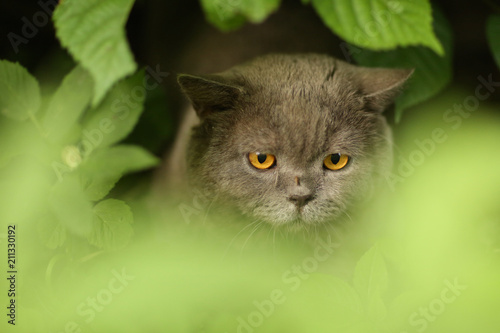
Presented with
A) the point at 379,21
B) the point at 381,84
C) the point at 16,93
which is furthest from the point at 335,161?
the point at 16,93

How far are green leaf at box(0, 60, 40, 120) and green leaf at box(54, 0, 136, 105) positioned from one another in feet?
0.75

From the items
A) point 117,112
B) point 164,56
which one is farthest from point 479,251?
point 164,56

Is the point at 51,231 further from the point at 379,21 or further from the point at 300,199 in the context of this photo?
the point at 379,21

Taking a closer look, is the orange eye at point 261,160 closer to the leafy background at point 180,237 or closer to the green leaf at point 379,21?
the leafy background at point 180,237

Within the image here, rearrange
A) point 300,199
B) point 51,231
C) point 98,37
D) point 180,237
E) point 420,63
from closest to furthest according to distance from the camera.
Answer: point 98,37, point 51,231, point 300,199, point 180,237, point 420,63

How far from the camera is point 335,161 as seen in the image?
5.08 ft

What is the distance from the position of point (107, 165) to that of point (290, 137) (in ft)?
1.86

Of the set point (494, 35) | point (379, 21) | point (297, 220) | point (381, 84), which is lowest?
point (297, 220)

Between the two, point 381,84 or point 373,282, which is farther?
point 381,84

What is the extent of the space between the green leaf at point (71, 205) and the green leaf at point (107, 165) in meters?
0.04

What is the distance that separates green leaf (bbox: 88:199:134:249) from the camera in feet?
4.29

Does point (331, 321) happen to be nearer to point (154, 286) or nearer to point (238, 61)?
point (154, 286)

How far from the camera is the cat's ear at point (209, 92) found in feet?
4.64

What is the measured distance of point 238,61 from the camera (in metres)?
2.16
